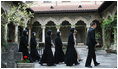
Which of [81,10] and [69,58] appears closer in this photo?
[69,58]

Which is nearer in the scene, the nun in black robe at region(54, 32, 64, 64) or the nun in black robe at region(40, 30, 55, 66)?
the nun in black robe at region(40, 30, 55, 66)

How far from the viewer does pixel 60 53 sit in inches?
258

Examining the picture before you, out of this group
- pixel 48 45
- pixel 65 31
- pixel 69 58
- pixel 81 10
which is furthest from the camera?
pixel 65 31

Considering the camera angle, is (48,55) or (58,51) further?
(58,51)

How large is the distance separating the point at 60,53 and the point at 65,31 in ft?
50.9

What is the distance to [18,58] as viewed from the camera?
4.67 m

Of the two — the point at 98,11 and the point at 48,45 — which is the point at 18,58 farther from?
the point at 98,11

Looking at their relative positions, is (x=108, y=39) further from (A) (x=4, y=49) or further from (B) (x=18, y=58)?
(B) (x=18, y=58)

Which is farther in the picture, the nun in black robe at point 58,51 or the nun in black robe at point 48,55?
the nun in black robe at point 58,51

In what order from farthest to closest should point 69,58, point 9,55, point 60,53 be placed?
1. point 60,53
2. point 69,58
3. point 9,55

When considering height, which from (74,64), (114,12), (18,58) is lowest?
(74,64)

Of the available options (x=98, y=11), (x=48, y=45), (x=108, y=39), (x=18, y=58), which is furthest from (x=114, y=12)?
(x=18, y=58)

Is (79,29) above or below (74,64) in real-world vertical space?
above

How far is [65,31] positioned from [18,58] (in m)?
17.5
